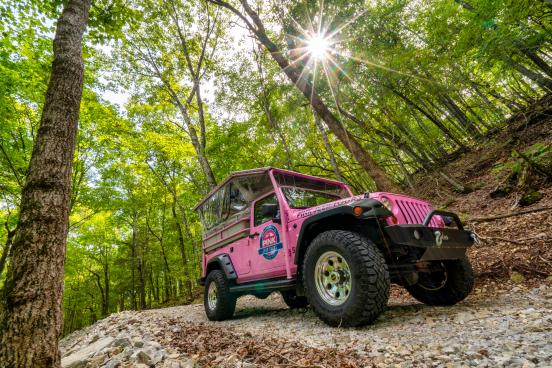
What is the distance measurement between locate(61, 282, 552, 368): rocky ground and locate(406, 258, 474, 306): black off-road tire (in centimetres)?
16

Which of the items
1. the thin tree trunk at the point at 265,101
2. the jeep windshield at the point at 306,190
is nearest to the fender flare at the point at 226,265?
the jeep windshield at the point at 306,190

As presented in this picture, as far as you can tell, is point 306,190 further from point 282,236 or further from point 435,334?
point 435,334

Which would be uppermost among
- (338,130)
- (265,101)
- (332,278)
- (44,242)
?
(265,101)

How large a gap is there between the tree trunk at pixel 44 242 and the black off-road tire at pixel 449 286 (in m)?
4.21

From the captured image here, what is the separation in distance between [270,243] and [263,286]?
2.28 feet

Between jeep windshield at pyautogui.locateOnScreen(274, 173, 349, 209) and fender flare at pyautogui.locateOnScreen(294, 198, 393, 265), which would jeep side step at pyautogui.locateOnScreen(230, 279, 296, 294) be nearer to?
fender flare at pyautogui.locateOnScreen(294, 198, 393, 265)

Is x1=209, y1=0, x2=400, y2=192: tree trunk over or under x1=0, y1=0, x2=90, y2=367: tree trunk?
over

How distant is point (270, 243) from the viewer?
4.44 meters

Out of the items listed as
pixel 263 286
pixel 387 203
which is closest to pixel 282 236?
pixel 263 286

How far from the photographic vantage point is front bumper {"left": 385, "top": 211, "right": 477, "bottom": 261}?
2.85 meters

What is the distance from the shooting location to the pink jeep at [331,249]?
291 centimetres

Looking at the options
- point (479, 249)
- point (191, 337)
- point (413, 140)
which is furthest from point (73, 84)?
point (413, 140)

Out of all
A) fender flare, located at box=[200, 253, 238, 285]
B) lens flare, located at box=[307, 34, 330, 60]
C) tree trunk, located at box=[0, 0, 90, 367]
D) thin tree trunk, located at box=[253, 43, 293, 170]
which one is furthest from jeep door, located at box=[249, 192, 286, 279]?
thin tree trunk, located at box=[253, 43, 293, 170]

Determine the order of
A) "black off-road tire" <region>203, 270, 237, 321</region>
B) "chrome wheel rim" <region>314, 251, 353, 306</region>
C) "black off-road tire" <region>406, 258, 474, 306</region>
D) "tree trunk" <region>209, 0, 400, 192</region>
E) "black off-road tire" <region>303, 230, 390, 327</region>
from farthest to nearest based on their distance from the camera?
"tree trunk" <region>209, 0, 400, 192</region>
"black off-road tire" <region>203, 270, 237, 321</region>
"black off-road tire" <region>406, 258, 474, 306</region>
"chrome wheel rim" <region>314, 251, 353, 306</region>
"black off-road tire" <region>303, 230, 390, 327</region>
